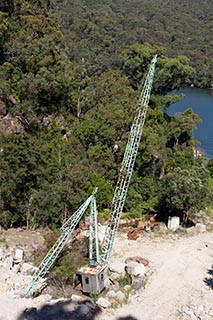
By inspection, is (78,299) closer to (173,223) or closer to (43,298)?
(43,298)

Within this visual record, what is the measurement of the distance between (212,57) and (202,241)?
241 feet

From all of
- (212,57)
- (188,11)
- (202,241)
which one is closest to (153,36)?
(212,57)

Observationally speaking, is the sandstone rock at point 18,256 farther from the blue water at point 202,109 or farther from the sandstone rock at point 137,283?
the blue water at point 202,109

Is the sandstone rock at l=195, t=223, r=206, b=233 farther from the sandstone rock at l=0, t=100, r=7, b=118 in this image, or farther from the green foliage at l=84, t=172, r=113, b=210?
the sandstone rock at l=0, t=100, r=7, b=118

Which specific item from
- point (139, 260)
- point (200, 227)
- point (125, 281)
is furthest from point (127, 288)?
point (200, 227)

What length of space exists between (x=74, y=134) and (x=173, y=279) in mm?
12383

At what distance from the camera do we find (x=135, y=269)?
52.6 feet

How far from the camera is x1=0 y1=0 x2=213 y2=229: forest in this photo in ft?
62.0

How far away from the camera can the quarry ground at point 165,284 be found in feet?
43.5

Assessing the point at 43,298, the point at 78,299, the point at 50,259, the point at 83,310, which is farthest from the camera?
the point at 50,259

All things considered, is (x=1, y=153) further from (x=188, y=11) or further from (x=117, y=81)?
(x=188, y=11)

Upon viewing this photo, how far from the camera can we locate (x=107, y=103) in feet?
94.2

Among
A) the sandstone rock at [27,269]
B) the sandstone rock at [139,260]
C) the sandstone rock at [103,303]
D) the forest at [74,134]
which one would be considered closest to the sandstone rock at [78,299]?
the sandstone rock at [103,303]

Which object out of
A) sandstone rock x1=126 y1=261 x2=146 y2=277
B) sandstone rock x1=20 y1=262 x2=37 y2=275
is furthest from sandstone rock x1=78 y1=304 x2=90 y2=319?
sandstone rock x1=126 y1=261 x2=146 y2=277
